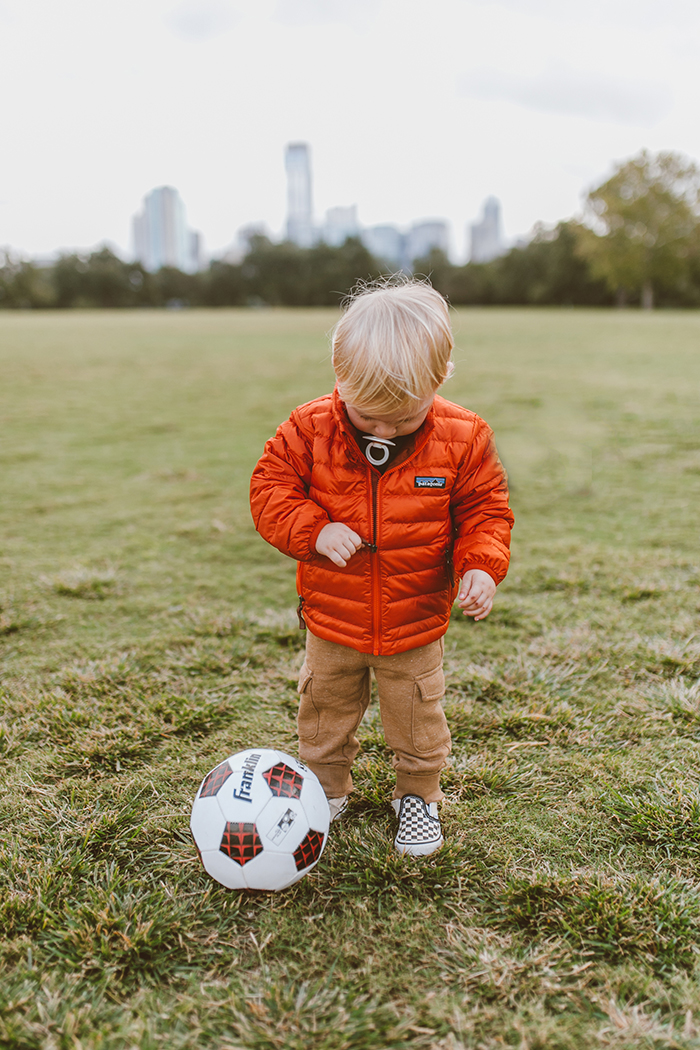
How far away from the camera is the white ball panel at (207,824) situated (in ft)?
5.87

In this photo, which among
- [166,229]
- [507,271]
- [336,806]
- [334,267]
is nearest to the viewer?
[336,806]

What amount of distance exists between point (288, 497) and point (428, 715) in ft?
2.39

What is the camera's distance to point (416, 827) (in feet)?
6.53

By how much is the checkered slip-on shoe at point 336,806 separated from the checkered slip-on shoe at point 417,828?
177mm

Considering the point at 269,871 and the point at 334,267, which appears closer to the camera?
the point at 269,871

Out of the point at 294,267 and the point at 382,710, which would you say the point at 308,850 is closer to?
the point at 382,710

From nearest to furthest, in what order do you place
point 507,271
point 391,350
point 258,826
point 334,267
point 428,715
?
point 391,350 → point 258,826 → point 428,715 → point 507,271 → point 334,267

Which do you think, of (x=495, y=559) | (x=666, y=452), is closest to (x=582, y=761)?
(x=495, y=559)

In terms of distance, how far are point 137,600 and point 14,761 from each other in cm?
135

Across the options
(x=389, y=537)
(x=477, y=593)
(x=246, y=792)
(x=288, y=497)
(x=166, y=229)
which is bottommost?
(x=246, y=792)

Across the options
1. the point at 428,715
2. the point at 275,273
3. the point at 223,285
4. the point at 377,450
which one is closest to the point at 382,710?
the point at 428,715

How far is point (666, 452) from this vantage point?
21.9 feet

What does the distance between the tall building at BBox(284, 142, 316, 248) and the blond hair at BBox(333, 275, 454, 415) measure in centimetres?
14321

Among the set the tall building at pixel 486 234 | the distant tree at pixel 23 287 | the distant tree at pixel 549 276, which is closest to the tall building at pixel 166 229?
the tall building at pixel 486 234
